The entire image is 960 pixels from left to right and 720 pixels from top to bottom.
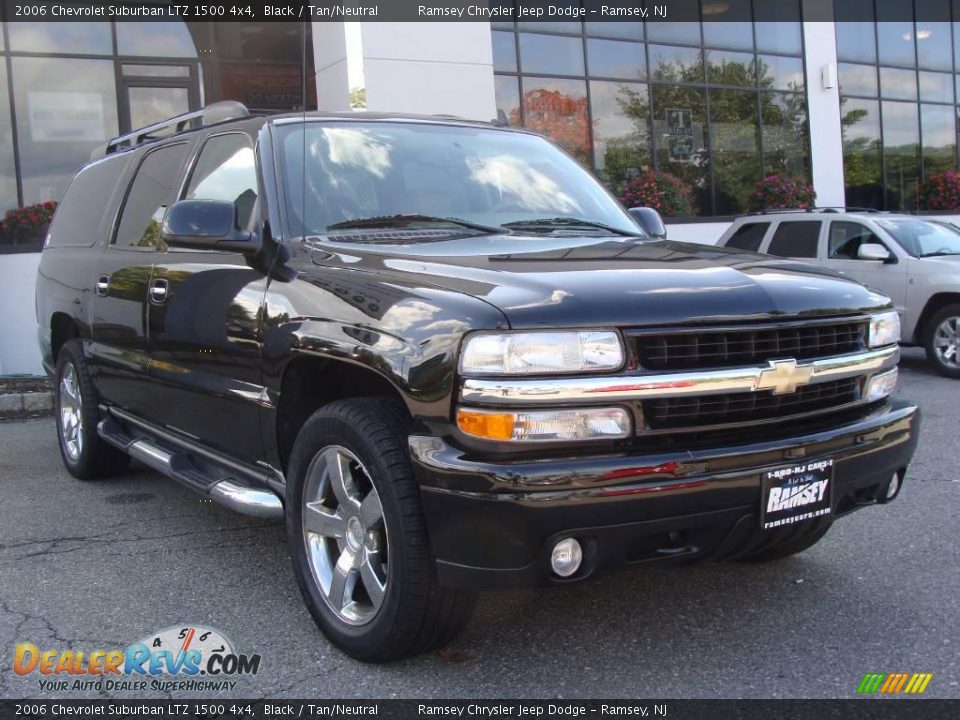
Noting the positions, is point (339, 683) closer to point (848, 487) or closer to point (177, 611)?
point (177, 611)

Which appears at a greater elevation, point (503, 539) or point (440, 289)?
point (440, 289)

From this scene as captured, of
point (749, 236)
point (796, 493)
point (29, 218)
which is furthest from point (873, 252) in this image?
point (29, 218)

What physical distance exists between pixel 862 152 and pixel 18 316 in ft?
53.7

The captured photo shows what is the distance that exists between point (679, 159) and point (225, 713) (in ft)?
51.0

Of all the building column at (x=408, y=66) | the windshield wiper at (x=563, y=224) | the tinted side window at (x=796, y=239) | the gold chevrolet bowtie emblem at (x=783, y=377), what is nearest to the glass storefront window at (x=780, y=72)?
the building column at (x=408, y=66)

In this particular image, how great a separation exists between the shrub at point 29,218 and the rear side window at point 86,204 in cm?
548

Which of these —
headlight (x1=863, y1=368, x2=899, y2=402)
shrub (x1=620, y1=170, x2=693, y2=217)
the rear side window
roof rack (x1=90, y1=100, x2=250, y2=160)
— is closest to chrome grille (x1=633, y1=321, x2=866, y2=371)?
headlight (x1=863, y1=368, x2=899, y2=402)

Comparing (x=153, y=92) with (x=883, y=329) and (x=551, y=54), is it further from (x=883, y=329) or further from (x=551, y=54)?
(x=883, y=329)

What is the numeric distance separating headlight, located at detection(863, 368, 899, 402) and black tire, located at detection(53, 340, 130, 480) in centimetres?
412

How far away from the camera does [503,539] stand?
2600 millimetres

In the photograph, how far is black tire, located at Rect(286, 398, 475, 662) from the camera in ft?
9.06

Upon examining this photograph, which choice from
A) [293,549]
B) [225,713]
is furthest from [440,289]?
[225,713]

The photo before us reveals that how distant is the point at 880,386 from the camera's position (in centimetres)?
332

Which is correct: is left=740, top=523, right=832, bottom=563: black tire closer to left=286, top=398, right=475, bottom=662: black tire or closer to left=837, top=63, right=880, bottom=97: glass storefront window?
left=286, top=398, right=475, bottom=662: black tire
